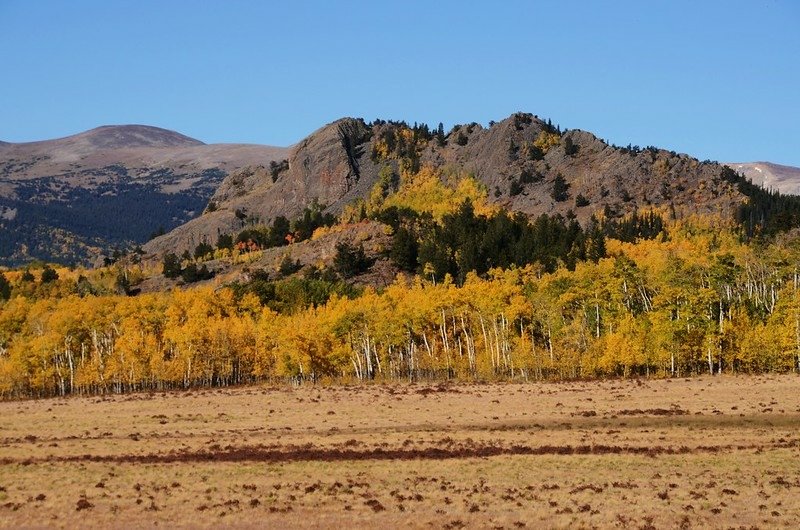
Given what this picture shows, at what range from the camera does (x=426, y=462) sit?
47.7 m

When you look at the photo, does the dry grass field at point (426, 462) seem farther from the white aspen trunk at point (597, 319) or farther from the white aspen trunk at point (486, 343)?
the white aspen trunk at point (486, 343)

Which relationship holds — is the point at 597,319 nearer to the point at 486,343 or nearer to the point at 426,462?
the point at 486,343

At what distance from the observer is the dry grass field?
117 feet

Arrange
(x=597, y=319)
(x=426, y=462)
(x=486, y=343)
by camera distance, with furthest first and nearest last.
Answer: (x=486, y=343) < (x=597, y=319) < (x=426, y=462)

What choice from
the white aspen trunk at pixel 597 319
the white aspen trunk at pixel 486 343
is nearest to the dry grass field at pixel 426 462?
the white aspen trunk at pixel 597 319

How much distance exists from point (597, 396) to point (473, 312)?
38908 mm

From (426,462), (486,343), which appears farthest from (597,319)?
(426,462)

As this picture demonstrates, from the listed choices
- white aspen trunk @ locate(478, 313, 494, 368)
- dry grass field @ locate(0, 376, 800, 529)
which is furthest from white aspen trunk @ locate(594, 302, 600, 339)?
dry grass field @ locate(0, 376, 800, 529)

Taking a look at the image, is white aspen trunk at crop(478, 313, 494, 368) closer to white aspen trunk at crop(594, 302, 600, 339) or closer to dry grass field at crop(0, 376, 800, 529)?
white aspen trunk at crop(594, 302, 600, 339)

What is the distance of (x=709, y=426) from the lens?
5881cm

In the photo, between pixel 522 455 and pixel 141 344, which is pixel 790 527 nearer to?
pixel 522 455

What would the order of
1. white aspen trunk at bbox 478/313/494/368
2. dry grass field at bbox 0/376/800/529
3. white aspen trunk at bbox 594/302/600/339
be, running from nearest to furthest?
dry grass field at bbox 0/376/800/529 < white aspen trunk at bbox 594/302/600/339 < white aspen trunk at bbox 478/313/494/368

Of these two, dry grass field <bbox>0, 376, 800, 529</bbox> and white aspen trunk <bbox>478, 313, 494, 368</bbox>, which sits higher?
white aspen trunk <bbox>478, 313, 494, 368</bbox>

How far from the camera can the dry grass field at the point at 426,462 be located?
35.6 metres
